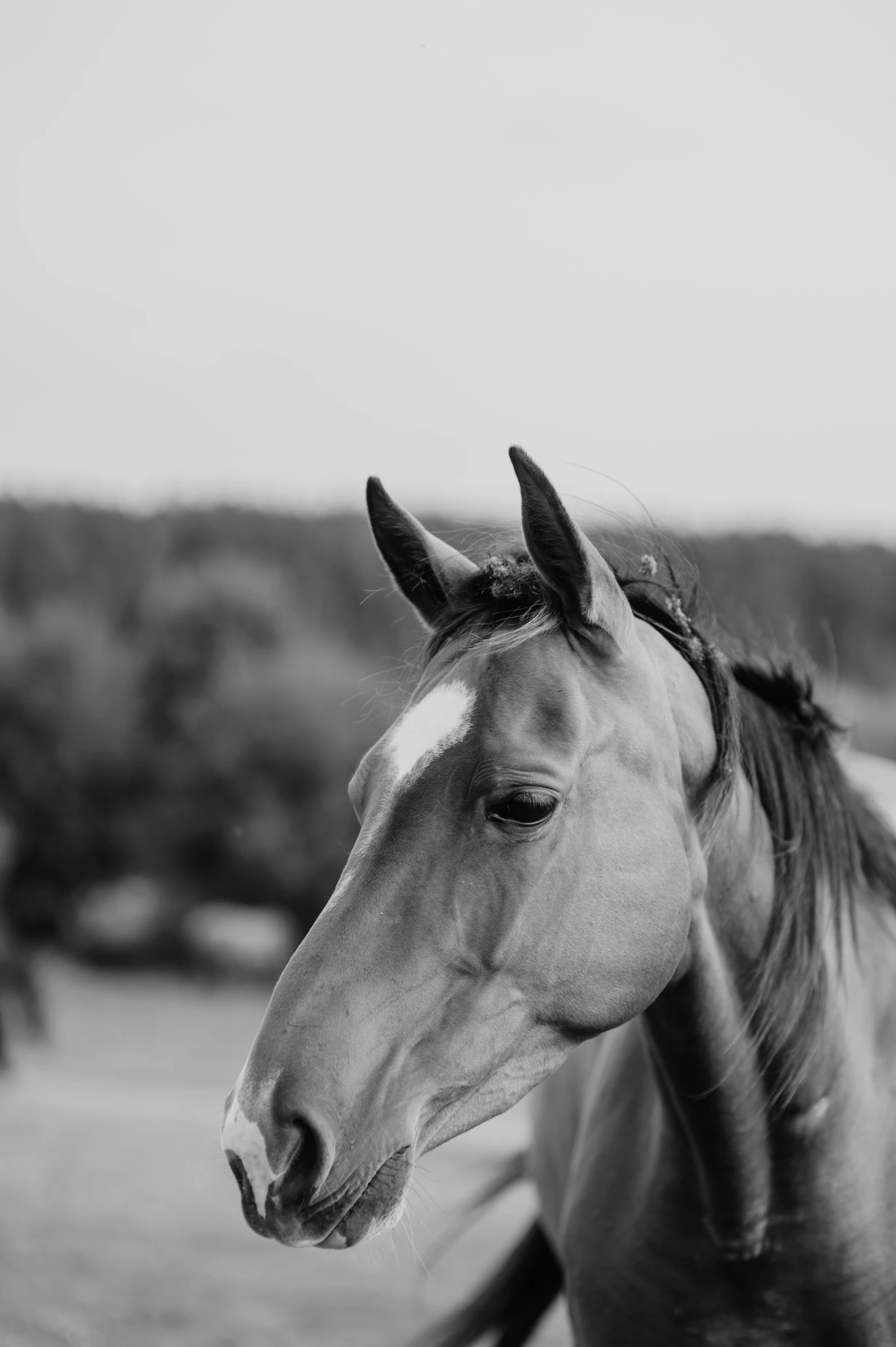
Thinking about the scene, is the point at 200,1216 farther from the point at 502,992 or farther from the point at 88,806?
the point at 88,806

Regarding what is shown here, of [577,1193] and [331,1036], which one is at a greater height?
[331,1036]

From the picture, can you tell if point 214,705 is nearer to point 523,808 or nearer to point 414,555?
point 414,555

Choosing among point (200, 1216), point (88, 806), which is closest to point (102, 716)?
point (88, 806)

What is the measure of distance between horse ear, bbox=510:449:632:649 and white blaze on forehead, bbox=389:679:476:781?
206 millimetres

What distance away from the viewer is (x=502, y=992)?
166 cm

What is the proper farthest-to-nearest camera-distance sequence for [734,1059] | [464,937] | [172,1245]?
[172,1245] < [734,1059] < [464,937]

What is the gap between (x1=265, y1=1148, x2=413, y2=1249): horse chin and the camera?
1.52 metres

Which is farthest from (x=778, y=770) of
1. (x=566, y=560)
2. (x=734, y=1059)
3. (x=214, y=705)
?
(x=214, y=705)

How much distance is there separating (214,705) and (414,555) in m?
12.1

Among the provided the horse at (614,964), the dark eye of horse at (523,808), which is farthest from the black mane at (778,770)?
the dark eye of horse at (523,808)

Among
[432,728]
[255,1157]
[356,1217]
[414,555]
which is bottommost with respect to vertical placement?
[356,1217]

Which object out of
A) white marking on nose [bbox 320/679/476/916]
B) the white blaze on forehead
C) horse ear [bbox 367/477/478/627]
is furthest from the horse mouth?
horse ear [bbox 367/477/478/627]

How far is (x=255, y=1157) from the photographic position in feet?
4.92

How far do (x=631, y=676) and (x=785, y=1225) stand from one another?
937 mm
